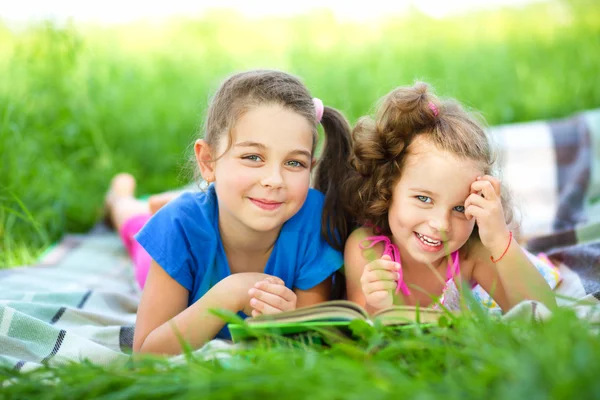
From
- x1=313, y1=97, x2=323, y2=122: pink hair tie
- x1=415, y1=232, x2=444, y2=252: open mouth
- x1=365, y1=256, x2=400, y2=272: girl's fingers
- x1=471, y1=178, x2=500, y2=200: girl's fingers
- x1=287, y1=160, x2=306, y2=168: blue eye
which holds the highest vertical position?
x1=313, y1=97, x2=323, y2=122: pink hair tie

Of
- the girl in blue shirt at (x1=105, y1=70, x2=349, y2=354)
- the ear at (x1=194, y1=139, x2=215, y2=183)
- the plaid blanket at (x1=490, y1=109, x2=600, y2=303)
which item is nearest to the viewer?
the girl in blue shirt at (x1=105, y1=70, x2=349, y2=354)

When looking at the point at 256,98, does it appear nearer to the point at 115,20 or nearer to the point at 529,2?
the point at 115,20

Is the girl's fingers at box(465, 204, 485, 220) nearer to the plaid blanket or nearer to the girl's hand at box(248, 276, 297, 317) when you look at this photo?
the girl's hand at box(248, 276, 297, 317)

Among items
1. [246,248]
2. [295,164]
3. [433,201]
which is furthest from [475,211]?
[246,248]

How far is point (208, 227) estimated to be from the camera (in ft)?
7.31

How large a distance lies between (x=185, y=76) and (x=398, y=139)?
3.59 meters

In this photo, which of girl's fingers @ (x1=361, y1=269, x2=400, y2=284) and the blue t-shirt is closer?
girl's fingers @ (x1=361, y1=269, x2=400, y2=284)

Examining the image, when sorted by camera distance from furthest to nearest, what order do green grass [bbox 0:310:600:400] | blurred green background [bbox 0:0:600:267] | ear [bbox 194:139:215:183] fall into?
1. blurred green background [bbox 0:0:600:267]
2. ear [bbox 194:139:215:183]
3. green grass [bbox 0:310:600:400]

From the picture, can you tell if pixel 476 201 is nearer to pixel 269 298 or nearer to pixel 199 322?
pixel 269 298

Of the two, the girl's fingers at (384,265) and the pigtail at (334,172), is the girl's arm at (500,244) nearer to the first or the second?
the girl's fingers at (384,265)

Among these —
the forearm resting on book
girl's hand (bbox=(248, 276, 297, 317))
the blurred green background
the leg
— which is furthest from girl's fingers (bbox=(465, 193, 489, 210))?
the leg

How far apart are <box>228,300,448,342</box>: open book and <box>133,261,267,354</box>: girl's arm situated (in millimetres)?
264

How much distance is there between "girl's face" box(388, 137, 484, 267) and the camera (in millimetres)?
2014

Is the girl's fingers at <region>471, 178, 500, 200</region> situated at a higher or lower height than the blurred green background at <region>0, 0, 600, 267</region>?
lower
